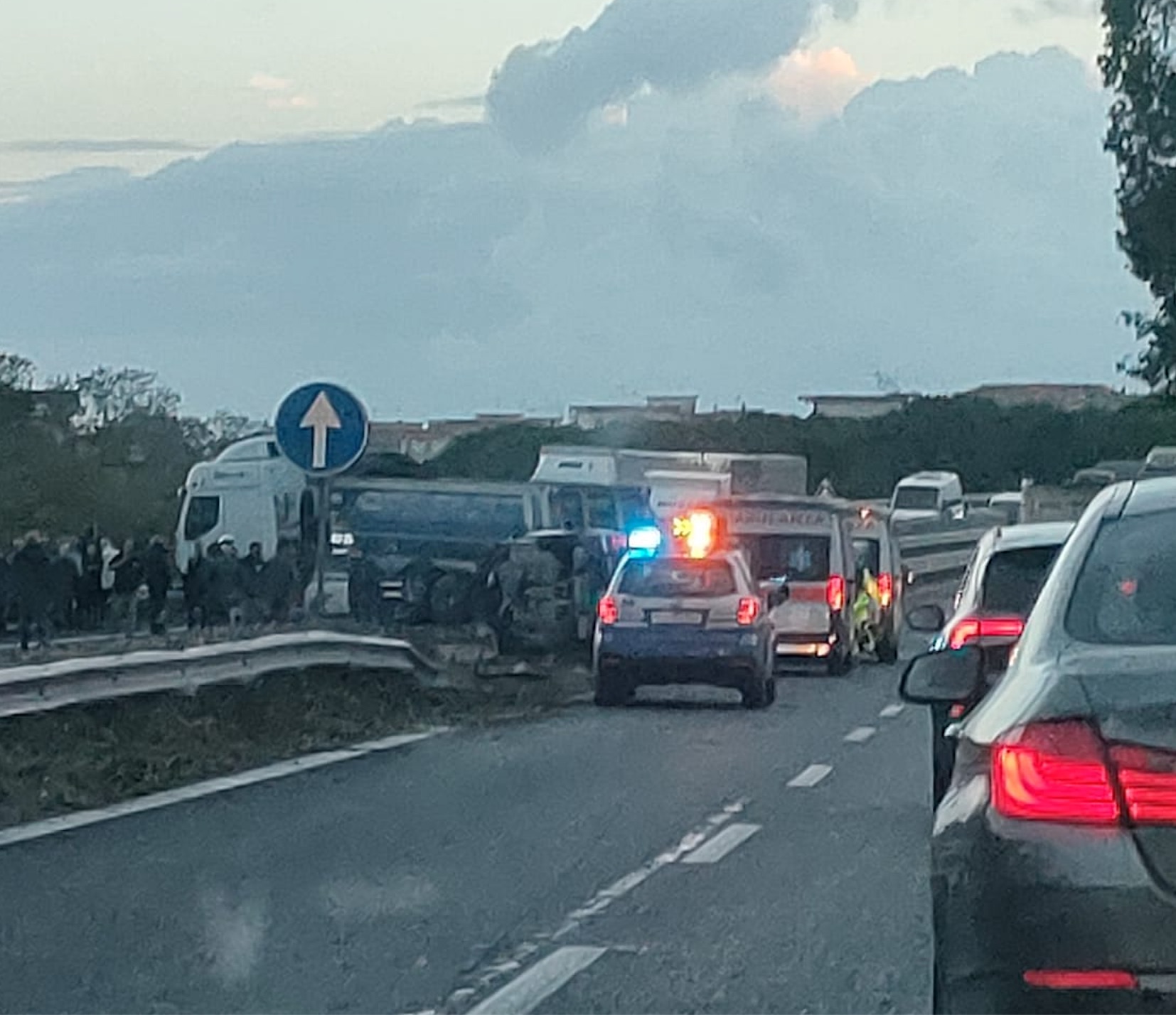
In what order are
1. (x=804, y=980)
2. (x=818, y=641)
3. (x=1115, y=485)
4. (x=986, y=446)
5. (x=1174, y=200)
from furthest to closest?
1. (x=986, y=446)
2. (x=1174, y=200)
3. (x=818, y=641)
4. (x=804, y=980)
5. (x=1115, y=485)

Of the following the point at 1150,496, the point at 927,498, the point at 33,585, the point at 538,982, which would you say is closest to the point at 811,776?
the point at 538,982

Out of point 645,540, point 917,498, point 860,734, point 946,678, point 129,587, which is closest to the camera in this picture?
point 946,678

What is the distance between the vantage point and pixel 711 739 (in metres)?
19.9

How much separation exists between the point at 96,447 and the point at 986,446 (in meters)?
44.9

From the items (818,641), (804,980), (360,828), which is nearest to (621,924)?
(804,980)

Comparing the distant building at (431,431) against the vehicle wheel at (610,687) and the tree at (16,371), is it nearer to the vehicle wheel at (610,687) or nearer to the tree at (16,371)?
the tree at (16,371)

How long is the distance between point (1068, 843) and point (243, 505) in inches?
1530

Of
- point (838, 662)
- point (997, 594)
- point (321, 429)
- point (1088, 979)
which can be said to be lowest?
point (838, 662)

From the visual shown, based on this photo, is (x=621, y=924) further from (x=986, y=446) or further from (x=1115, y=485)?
(x=986, y=446)

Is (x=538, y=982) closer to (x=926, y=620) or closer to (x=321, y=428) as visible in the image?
(x=926, y=620)

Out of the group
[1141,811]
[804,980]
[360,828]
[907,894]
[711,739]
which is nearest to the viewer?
[1141,811]

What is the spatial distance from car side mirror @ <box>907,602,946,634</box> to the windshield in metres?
61.5

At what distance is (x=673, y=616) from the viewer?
79.5 feet

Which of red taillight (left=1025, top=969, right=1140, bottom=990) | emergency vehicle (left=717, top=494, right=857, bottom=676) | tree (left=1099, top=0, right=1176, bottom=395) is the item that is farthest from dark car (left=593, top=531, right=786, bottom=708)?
tree (left=1099, top=0, right=1176, bottom=395)
